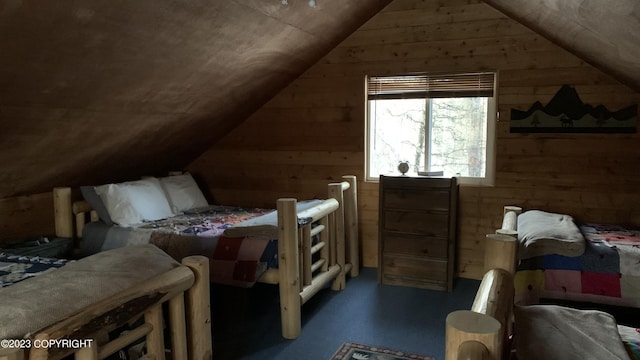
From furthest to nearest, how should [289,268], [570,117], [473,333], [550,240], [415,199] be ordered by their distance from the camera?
[415,199]
[570,117]
[289,268]
[550,240]
[473,333]

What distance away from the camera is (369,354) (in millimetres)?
2613

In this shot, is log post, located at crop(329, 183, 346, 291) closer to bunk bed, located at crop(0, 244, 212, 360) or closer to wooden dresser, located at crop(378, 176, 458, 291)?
wooden dresser, located at crop(378, 176, 458, 291)

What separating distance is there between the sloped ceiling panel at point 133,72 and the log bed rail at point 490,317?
1.76m

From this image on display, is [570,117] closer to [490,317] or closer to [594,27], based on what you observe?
[594,27]

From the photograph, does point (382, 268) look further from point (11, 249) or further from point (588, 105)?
point (11, 249)

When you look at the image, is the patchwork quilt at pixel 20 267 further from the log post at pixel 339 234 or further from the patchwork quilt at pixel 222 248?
the log post at pixel 339 234

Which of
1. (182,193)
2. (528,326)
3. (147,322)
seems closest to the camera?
(528,326)

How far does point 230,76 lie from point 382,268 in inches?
75.4

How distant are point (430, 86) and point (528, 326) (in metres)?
2.58

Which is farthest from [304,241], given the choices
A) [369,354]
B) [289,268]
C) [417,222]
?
[417,222]

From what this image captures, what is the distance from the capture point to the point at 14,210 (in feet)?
10.2

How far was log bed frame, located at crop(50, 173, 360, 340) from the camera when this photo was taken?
2.79 m

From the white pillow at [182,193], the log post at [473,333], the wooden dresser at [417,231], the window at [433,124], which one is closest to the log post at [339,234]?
the wooden dresser at [417,231]

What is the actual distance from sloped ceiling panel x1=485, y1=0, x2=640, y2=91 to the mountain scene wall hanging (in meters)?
0.24
